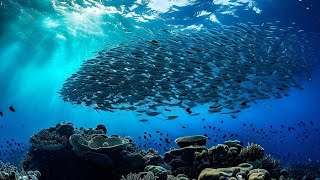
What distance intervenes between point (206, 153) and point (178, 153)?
1399 millimetres

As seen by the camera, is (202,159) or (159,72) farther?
(159,72)

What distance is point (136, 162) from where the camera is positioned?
8.48 m

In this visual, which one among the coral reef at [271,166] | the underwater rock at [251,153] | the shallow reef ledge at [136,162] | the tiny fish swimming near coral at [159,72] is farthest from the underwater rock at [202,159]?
the tiny fish swimming near coral at [159,72]

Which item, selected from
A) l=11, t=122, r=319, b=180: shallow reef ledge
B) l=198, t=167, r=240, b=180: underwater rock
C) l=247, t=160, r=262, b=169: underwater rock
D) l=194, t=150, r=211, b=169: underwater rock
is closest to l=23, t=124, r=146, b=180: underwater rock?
l=11, t=122, r=319, b=180: shallow reef ledge

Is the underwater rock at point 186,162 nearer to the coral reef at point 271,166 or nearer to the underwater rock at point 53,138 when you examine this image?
the coral reef at point 271,166

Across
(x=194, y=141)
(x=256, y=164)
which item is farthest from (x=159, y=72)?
(x=256, y=164)

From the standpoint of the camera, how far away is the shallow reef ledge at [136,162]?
6.55m

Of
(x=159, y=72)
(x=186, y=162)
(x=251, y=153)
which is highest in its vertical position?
(x=159, y=72)

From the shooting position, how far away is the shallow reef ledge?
21.5 feet

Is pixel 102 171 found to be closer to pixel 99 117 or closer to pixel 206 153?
pixel 206 153

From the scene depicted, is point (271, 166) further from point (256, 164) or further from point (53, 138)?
point (53, 138)

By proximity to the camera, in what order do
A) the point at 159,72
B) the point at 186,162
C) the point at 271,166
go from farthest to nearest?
the point at 159,72 → the point at 186,162 → the point at 271,166

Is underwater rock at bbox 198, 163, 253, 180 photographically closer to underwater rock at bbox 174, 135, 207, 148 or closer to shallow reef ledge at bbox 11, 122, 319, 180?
shallow reef ledge at bbox 11, 122, 319, 180

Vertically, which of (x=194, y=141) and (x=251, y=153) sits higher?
(x=194, y=141)
